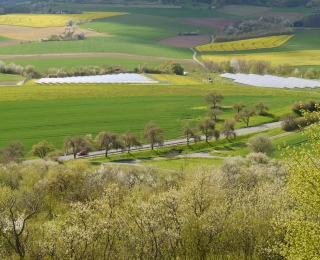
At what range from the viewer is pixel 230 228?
1282 inches

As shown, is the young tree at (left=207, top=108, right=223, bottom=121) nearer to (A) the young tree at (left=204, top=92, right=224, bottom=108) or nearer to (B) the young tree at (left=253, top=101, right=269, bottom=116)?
(A) the young tree at (left=204, top=92, right=224, bottom=108)

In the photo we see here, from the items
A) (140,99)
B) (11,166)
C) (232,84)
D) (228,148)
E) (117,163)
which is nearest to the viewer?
(11,166)

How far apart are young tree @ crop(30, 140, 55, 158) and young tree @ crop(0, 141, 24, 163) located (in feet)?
6.10

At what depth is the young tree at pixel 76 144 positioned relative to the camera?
73.1m

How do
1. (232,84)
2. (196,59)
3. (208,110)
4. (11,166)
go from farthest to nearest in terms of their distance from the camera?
(196,59) < (232,84) < (208,110) < (11,166)

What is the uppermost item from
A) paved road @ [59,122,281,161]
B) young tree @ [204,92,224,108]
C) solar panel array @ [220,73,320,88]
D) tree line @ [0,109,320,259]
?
tree line @ [0,109,320,259]

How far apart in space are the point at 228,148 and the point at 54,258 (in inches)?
2092

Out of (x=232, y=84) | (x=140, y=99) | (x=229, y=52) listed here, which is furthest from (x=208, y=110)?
(x=229, y=52)

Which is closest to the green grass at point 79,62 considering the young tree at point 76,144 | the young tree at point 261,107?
the young tree at point 261,107

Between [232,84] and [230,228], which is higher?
[230,228]

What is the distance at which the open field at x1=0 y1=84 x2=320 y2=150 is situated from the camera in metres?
85.2

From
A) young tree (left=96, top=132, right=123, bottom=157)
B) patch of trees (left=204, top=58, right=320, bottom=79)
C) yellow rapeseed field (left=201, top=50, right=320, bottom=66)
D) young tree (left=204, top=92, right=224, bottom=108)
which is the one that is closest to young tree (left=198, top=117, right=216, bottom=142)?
young tree (left=96, top=132, right=123, bottom=157)

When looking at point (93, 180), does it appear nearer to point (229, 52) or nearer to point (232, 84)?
point (232, 84)

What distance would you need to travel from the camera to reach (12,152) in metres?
68.6
